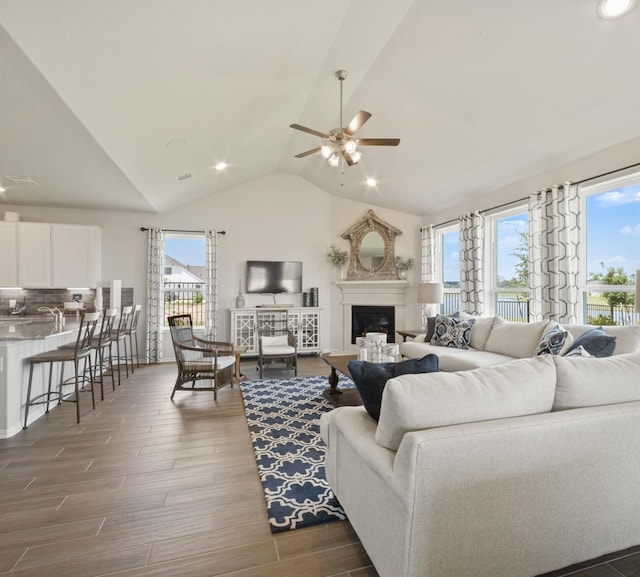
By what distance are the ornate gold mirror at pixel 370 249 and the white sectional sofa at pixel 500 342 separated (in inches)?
89.0

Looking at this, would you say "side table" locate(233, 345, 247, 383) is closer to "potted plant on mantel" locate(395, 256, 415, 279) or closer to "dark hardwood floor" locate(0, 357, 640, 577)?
"dark hardwood floor" locate(0, 357, 640, 577)

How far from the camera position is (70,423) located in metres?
3.26

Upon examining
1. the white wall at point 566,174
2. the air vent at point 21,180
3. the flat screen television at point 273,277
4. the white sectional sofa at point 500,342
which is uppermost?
the air vent at point 21,180

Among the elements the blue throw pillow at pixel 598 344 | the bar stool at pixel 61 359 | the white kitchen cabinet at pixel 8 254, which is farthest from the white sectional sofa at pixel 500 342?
the white kitchen cabinet at pixel 8 254

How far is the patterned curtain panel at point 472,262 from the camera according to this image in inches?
203

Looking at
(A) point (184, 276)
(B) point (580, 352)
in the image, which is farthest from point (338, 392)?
(A) point (184, 276)

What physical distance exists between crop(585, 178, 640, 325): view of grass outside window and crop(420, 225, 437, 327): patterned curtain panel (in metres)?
2.63

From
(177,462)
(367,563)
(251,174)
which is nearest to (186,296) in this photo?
(251,174)

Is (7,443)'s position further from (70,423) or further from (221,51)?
(221,51)

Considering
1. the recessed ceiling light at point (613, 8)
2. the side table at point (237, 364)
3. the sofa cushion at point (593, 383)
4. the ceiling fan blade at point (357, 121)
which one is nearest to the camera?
the sofa cushion at point (593, 383)

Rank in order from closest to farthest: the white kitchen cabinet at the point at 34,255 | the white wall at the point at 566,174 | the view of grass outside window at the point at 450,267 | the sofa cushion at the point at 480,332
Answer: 1. the white wall at the point at 566,174
2. the sofa cushion at the point at 480,332
3. the white kitchen cabinet at the point at 34,255
4. the view of grass outside window at the point at 450,267

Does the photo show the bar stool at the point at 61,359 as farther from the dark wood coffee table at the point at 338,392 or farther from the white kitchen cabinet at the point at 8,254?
the dark wood coffee table at the point at 338,392

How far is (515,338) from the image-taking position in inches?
154

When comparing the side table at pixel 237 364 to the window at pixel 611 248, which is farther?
the side table at pixel 237 364
